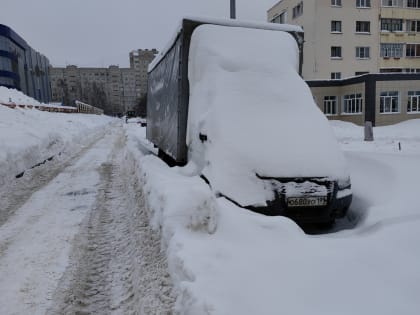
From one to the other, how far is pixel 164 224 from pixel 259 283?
1.34 metres

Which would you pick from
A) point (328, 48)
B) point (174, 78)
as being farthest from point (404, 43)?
point (174, 78)

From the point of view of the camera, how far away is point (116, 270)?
3686 mm

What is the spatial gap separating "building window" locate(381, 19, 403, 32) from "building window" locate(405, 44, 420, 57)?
2508 millimetres

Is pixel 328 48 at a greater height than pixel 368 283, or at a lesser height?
greater

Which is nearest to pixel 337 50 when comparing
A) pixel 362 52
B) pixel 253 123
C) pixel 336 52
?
pixel 336 52

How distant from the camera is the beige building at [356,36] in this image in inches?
1527

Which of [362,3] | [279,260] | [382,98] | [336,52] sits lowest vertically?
[279,260]

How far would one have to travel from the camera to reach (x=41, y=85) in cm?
8275

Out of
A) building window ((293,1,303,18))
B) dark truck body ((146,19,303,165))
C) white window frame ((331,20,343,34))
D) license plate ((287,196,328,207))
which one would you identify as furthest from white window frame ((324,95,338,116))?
license plate ((287,196,328,207))

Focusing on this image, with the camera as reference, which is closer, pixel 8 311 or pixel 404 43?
pixel 8 311

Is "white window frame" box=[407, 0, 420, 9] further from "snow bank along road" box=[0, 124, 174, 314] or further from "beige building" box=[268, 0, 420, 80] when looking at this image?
"snow bank along road" box=[0, 124, 174, 314]

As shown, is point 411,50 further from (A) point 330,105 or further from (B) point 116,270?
(B) point 116,270

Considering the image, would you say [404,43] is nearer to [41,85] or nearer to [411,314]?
[411,314]

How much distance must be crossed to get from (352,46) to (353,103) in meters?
9.65
